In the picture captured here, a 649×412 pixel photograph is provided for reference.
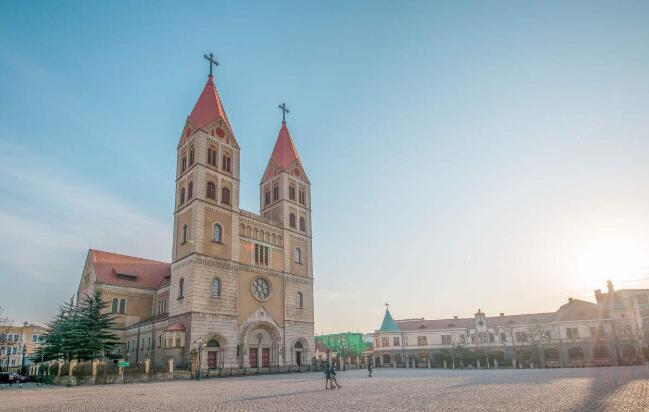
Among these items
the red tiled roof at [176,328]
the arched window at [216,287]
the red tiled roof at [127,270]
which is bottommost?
the red tiled roof at [176,328]

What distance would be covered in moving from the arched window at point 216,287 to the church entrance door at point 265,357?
8.08 metres

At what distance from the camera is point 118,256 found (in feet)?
172

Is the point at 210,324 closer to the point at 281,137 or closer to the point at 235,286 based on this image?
the point at 235,286

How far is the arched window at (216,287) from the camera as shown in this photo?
40500mm

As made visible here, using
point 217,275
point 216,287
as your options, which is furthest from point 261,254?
point 216,287

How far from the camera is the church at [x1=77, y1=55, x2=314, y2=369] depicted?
3956 centimetres

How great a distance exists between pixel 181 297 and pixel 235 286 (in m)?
5.12

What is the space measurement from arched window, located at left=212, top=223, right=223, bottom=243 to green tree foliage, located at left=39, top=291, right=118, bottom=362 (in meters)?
11.3

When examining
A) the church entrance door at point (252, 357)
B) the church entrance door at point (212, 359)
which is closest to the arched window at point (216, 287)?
the church entrance door at point (212, 359)

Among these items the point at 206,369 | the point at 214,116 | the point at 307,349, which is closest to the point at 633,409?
the point at 206,369

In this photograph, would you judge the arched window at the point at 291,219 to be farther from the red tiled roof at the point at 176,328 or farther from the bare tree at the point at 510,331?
the bare tree at the point at 510,331

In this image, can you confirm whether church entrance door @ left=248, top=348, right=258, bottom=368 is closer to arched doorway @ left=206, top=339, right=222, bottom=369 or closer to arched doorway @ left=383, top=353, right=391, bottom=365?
arched doorway @ left=206, top=339, right=222, bottom=369

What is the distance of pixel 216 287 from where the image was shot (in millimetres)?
40938

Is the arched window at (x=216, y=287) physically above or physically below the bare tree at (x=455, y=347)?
above
